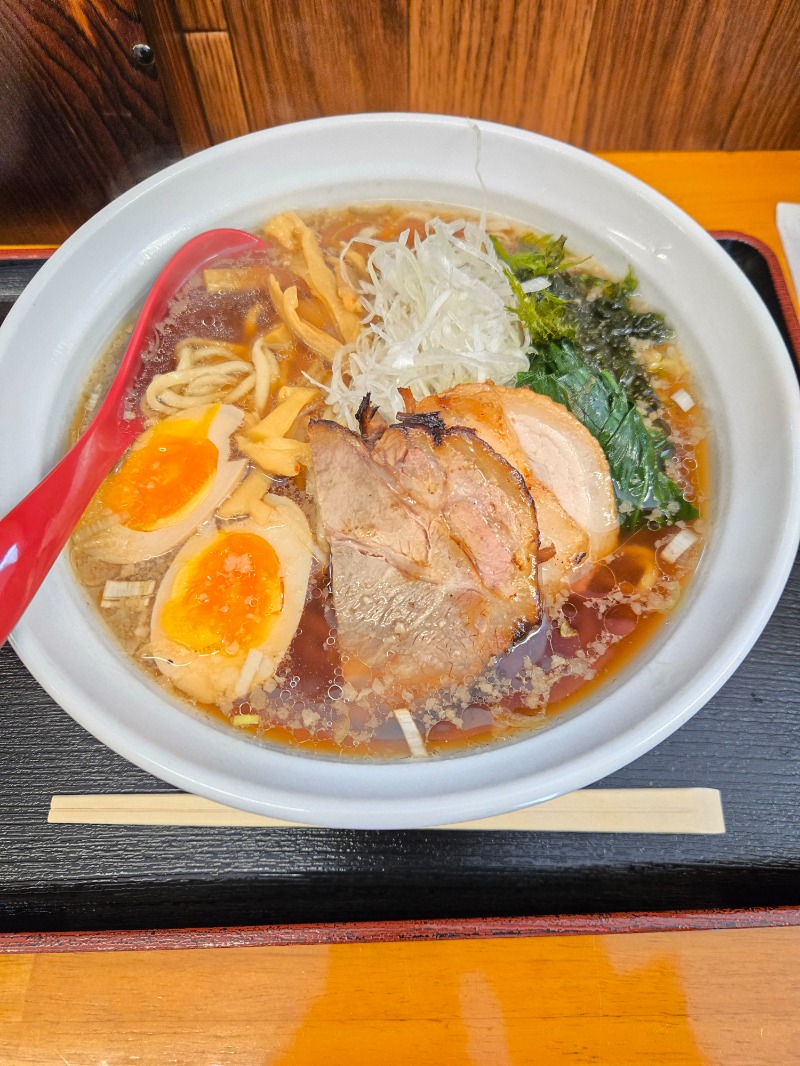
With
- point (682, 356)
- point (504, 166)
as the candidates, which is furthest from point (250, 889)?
point (504, 166)

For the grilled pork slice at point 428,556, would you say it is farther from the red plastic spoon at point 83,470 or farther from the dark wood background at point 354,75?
the dark wood background at point 354,75

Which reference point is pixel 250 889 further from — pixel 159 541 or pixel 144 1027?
pixel 159 541

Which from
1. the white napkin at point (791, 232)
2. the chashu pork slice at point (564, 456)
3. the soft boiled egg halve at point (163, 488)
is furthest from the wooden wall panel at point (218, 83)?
the white napkin at point (791, 232)

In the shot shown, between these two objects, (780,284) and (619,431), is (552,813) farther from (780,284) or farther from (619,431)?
(780,284)

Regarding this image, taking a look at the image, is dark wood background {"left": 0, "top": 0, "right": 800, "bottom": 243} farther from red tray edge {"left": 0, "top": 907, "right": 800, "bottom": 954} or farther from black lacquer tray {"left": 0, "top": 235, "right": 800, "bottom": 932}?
red tray edge {"left": 0, "top": 907, "right": 800, "bottom": 954}

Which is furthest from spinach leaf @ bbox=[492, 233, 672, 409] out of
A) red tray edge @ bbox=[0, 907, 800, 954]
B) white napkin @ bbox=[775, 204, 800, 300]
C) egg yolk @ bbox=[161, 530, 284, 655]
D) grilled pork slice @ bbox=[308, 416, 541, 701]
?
red tray edge @ bbox=[0, 907, 800, 954]

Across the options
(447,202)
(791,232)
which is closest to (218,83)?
(447,202)
